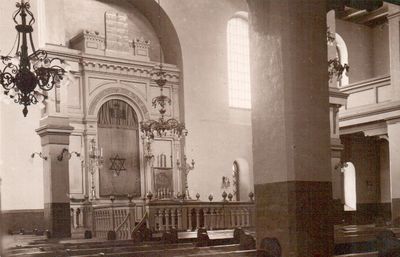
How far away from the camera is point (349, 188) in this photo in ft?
84.4

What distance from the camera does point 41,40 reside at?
16281 mm

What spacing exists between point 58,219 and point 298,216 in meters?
9.17

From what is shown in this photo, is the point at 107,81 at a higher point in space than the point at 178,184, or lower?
higher

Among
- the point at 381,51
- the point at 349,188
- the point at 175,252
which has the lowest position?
the point at 349,188

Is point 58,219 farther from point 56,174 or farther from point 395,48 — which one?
point 395,48

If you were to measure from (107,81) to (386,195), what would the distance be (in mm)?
13233

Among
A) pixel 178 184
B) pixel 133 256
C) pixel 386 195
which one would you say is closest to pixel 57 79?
pixel 133 256

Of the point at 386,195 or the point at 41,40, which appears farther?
the point at 386,195

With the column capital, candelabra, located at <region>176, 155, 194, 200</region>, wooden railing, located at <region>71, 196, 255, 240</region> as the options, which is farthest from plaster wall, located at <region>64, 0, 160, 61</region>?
wooden railing, located at <region>71, 196, 255, 240</region>

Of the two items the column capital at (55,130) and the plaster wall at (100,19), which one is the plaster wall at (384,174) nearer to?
the plaster wall at (100,19)

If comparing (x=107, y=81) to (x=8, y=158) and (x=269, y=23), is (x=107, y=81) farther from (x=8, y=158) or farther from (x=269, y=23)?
(x=269, y=23)

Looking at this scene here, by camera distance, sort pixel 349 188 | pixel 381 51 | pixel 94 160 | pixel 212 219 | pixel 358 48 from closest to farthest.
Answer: pixel 212 219 < pixel 94 160 < pixel 349 188 < pixel 358 48 < pixel 381 51

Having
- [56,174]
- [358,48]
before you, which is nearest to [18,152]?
[56,174]

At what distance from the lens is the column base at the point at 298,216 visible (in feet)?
24.2
